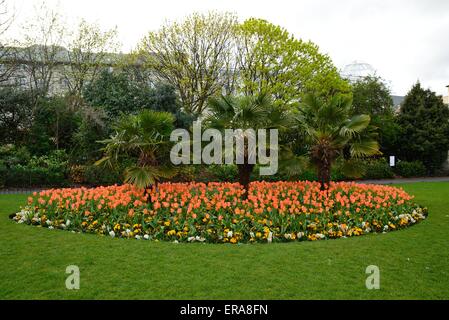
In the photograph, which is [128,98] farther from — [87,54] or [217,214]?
[217,214]

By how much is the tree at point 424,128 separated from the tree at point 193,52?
39.2 feet

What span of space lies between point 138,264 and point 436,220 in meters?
6.81

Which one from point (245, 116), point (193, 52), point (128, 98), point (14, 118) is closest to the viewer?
point (245, 116)

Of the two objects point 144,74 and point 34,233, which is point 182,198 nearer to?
point 34,233

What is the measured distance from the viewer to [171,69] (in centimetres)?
2075

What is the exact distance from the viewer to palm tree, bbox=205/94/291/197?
8039mm

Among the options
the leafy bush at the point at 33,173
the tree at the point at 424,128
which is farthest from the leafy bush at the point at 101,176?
the tree at the point at 424,128

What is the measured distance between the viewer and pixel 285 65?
1966 cm

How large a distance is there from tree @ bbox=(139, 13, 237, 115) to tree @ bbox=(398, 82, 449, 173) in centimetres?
1196

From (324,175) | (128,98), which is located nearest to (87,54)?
(128,98)

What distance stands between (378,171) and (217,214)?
15147 millimetres

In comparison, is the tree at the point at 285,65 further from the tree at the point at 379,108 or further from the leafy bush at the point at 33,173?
the leafy bush at the point at 33,173

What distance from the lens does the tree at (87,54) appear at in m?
21.6

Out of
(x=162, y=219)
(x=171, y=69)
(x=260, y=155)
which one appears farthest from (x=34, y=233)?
(x=171, y=69)
